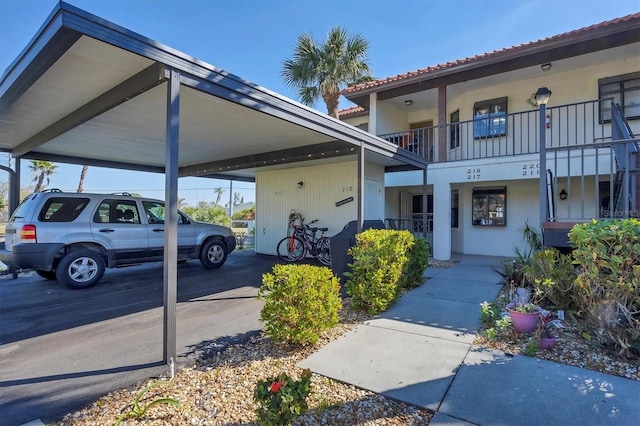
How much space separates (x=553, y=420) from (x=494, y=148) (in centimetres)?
913

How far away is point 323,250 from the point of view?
9234mm

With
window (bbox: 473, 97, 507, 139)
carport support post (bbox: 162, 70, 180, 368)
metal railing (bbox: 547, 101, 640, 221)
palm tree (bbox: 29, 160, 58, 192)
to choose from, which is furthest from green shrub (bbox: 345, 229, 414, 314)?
palm tree (bbox: 29, 160, 58, 192)

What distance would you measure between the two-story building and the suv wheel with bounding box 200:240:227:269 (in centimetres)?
562

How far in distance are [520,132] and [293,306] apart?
8629mm

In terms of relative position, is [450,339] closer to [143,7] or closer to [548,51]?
[143,7]

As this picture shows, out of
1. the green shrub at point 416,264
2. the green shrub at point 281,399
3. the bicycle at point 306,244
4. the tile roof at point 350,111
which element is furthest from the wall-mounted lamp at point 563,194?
the green shrub at point 281,399

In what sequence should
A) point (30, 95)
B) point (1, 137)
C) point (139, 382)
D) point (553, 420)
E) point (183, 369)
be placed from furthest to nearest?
point (1, 137)
point (30, 95)
point (183, 369)
point (139, 382)
point (553, 420)

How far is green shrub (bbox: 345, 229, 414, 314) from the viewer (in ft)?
14.7

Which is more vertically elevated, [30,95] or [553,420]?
[30,95]

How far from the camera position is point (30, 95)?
426cm

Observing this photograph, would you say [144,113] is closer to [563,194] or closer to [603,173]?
[603,173]

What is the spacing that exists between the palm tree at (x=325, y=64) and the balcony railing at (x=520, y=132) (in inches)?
140

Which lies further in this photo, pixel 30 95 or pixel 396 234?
pixel 396 234

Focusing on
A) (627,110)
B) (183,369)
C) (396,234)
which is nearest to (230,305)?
(183,369)
